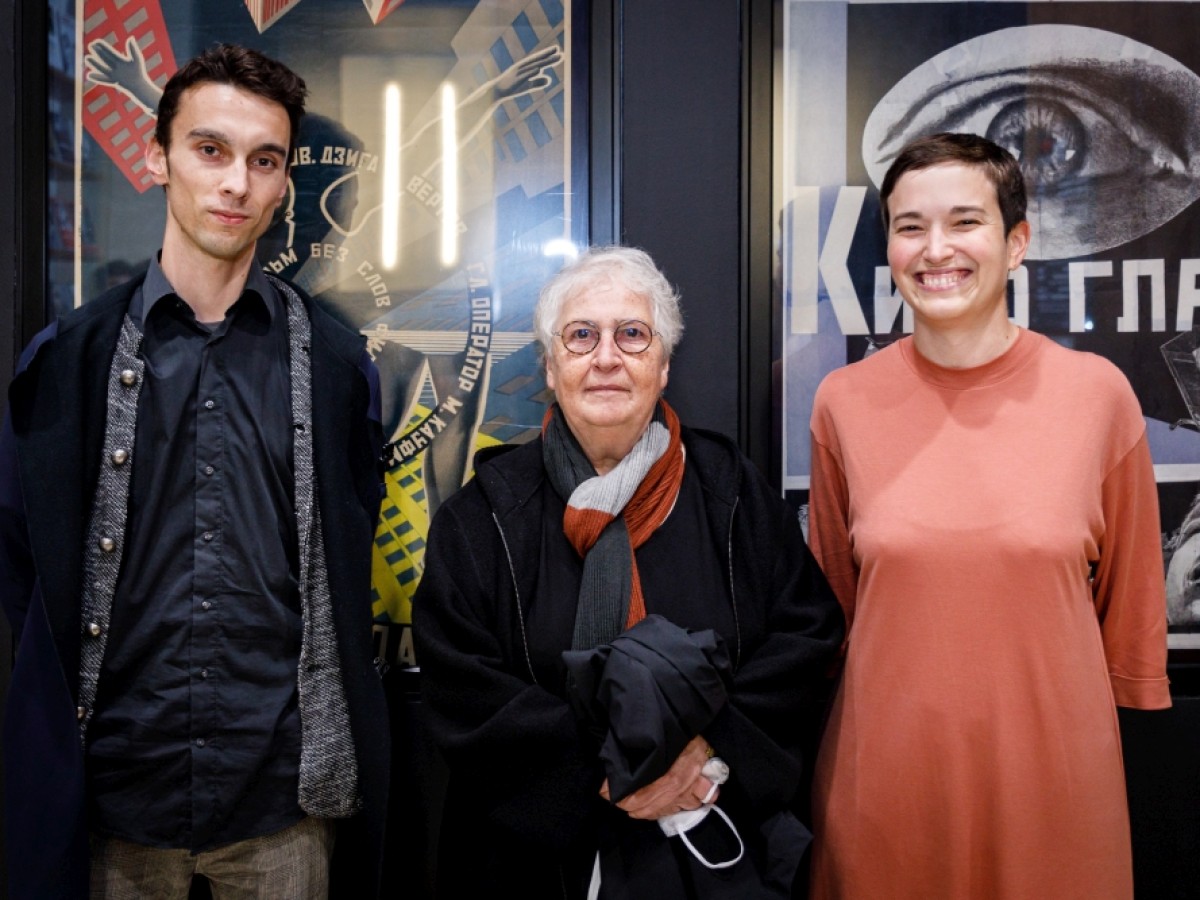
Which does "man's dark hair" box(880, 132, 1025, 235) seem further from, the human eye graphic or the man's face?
the man's face

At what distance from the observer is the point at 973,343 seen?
1.59 metres

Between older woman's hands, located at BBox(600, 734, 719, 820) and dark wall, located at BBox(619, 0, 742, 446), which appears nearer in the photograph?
older woman's hands, located at BBox(600, 734, 719, 820)

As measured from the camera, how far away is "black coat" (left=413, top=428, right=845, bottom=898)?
148 centimetres

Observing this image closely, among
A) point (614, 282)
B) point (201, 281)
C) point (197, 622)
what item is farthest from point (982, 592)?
point (201, 281)

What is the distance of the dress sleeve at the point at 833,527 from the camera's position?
1753 millimetres

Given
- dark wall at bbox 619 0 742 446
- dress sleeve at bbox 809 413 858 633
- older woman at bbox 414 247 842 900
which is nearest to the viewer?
older woman at bbox 414 247 842 900

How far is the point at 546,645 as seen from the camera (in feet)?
5.08

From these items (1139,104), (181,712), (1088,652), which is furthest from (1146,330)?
(181,712)

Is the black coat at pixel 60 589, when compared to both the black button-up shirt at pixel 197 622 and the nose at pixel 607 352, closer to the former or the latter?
the black button-up shirt at pixel 197 622

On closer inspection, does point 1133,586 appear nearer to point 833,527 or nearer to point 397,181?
point 833,527

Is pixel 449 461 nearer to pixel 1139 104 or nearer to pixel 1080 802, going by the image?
pixel 1080 802

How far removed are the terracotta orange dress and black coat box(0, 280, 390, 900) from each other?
88 cm

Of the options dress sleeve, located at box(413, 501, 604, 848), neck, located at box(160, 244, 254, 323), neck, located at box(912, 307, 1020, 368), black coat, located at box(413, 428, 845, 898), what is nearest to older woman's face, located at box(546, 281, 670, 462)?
black coat, located at box(413, 428, 845, 898)

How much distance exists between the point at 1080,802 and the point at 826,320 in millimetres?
1098
